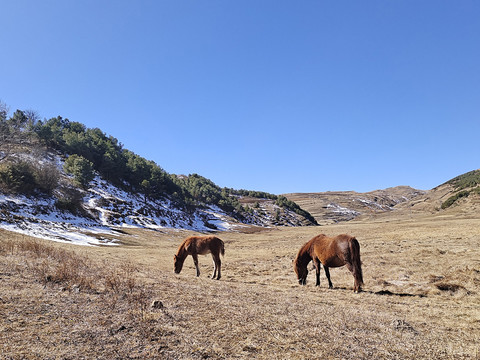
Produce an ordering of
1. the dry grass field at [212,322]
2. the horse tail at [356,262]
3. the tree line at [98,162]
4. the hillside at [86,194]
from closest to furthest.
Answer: the dry grass field at [212,322] → the horse tail at [356,262] → the hillside at [86,194] → the tree line at [98,162]

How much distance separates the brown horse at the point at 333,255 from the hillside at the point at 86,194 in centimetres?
3113

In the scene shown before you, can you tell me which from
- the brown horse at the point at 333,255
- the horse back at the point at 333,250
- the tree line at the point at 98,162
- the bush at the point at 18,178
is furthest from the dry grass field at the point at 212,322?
the tree line at the point at 98,162

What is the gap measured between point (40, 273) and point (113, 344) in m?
5.94

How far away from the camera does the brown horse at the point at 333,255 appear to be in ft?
38.5

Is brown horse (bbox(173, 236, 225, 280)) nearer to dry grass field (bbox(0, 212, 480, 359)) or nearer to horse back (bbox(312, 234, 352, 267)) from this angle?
horse back (bbox(312, 234, 352, 267))

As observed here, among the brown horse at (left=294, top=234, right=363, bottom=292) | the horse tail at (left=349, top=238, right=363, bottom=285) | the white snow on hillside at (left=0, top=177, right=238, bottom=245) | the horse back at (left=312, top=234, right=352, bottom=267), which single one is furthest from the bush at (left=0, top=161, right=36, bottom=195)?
the horse tail at (left=349, top=238, right=363, bottom=285)

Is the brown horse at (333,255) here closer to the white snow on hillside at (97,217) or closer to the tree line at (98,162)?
the white snow on hillside at (97,217)

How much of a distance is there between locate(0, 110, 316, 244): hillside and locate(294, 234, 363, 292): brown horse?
31.1 meters

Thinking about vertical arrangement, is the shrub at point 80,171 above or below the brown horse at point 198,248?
above

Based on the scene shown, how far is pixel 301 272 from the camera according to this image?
14.4 meters

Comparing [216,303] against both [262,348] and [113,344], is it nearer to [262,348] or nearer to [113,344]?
[262,348]

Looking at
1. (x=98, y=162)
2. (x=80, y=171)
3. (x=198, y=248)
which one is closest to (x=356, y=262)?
(x=198, y=248)

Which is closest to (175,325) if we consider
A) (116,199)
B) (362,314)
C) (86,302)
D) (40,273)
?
(86,302)

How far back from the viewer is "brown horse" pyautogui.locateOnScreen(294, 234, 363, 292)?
38.5 ft
